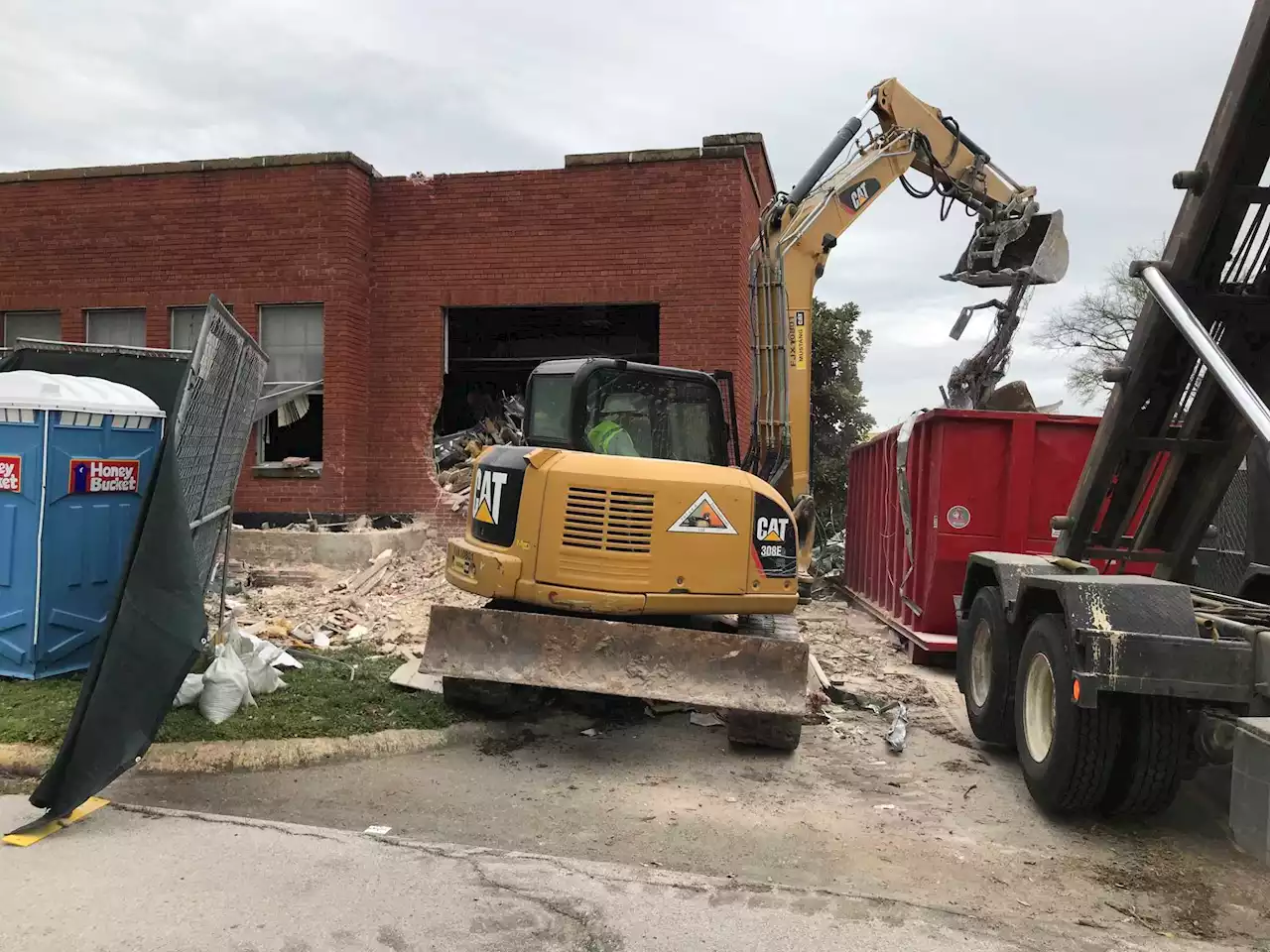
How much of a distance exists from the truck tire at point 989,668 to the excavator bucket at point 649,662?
1.28m

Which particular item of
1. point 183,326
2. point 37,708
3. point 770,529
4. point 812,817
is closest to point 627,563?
point 770,529

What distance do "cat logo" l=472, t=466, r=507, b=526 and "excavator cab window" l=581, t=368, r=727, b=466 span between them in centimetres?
68

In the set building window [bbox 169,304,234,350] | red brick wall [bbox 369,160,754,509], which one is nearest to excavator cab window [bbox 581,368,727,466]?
red brick wall [bbox 369,160,754,509]

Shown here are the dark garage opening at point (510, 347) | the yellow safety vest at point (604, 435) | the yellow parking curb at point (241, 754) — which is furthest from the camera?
the dark garage opening at point (510, 347)

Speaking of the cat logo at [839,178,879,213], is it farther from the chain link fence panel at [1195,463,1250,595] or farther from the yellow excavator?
the chain link fence panel at [1195,463,1250,595]

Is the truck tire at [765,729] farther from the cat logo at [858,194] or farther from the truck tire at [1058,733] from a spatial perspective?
the cat logo at [858,194]

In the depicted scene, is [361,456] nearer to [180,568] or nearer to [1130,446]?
[180,568]

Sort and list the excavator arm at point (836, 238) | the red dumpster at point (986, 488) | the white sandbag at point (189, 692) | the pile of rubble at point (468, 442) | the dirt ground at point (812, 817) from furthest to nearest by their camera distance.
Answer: the pile of rubble at point (468, 442) → the excavator arm at point (836, 238) → the red dumpster at point (986, 488) → the white sandbag at point (189, 692) → the dirt ground at point (812, 817)

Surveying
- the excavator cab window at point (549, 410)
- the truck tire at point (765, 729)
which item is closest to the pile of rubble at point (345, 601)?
the excavator cab window at point (549, 410)

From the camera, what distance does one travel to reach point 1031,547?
26.6 ft

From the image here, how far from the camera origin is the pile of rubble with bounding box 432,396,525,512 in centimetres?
1312

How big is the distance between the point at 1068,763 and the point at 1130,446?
1.89 metres

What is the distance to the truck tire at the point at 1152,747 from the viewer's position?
14.3ft

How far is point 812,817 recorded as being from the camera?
4797mm
